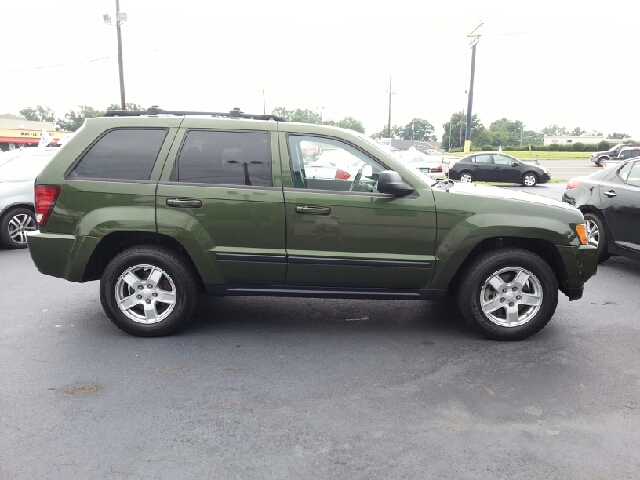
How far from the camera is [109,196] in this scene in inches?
176

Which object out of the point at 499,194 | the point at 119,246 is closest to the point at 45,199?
the point at 119,246

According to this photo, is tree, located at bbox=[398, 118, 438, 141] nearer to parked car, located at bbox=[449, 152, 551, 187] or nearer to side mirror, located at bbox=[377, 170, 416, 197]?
parked car, located at bbox=[449, 152, 551, 187]

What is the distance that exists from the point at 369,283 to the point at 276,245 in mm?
860

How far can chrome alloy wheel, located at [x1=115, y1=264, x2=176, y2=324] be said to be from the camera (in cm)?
459

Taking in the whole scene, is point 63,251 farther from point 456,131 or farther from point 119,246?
point 456,131

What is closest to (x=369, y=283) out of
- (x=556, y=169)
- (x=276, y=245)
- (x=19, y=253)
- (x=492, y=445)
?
(x=276, y=245)

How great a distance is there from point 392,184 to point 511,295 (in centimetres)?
143

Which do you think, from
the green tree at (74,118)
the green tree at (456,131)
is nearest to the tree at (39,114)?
the green tree at (74,118)

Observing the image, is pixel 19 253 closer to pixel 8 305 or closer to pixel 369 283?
pixel 8 305

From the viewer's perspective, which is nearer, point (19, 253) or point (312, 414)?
point (312, 414)

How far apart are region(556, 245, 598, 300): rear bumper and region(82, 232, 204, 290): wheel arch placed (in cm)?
316

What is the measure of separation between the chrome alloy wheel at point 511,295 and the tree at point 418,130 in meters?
149

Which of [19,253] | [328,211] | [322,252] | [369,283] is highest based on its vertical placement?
[328,211]

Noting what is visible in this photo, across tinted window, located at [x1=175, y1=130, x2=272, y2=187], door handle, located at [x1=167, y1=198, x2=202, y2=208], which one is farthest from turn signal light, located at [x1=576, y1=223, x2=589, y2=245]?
door handle, located at [x1=167, y1=198, x2=202, y2=208]
